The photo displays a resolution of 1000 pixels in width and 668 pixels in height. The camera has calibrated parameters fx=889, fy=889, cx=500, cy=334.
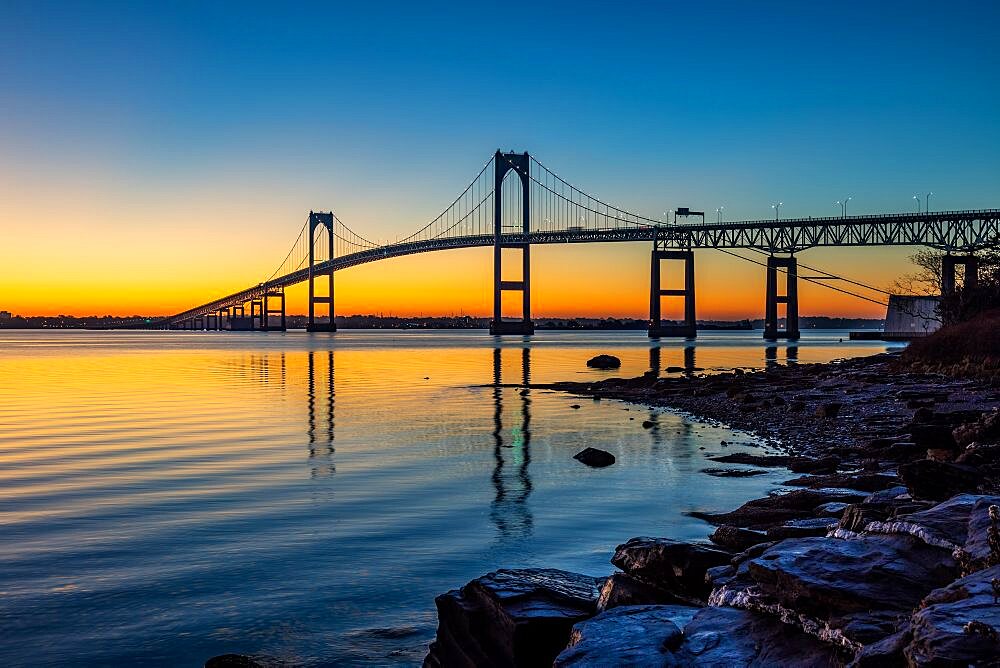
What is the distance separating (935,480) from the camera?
658 centimetres

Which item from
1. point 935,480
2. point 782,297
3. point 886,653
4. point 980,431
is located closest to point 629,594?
point 886,653

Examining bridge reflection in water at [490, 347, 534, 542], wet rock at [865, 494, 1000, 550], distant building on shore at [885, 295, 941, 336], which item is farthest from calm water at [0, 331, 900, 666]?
distant building on shore at [885, 295, 941, 336]

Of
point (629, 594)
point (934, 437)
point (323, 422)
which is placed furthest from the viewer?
point (323, 422)

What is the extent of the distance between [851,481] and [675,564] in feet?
14.6

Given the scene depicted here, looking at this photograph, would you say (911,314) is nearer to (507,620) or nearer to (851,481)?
(851,481)

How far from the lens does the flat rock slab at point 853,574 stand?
412 cm

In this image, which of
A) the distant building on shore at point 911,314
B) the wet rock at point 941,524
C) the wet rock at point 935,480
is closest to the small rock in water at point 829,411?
the wet rock at point 935,480

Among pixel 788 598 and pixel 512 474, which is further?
pixel 512 474

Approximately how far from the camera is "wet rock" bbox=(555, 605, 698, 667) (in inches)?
162

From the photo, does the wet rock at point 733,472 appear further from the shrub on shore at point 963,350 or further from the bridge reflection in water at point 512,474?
the shrub on shore at point 963,350

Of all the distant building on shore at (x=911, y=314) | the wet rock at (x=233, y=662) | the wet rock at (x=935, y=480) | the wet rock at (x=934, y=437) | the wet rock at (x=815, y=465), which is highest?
the distant building on shore at (x=911, y=314)

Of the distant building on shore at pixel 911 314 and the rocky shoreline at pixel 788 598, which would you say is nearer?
the rocky shoreline at pixel 788 598

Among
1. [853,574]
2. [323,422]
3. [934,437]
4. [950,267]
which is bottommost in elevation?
[323,422]

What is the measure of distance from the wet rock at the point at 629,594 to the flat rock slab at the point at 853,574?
68 cm
